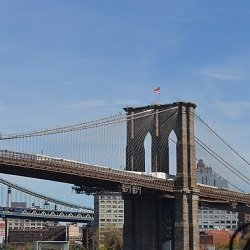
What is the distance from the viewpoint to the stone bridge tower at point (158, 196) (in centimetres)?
6600

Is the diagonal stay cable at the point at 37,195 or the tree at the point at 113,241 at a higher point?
the diagonal stay cable at the point at 37,195

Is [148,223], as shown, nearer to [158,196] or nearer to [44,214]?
[158,196]

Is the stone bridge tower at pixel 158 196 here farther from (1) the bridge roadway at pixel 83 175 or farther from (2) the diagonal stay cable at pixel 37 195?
(2) the diagonal stay cable at pixel 37 195

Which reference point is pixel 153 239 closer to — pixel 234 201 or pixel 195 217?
pixel 195 217

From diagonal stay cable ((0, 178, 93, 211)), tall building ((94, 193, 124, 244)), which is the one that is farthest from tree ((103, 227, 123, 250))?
tall building ((94, 193, 124, 244))

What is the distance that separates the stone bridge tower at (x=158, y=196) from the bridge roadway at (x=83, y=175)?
1663 millimetres

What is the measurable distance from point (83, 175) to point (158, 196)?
42.8 feet

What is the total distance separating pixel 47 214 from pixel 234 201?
318 feet

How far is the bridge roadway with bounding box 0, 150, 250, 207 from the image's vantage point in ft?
168

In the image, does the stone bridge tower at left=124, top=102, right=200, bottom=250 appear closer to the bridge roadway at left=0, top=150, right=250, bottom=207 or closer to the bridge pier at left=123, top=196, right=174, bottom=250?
the bridge pier at left=123, top=196, right=174, bottom=250

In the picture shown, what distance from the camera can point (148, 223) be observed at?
68.8 m

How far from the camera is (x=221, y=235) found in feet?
444

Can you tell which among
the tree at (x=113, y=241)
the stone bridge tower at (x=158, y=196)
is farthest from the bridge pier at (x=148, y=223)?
the tree at (x=113, y=241)

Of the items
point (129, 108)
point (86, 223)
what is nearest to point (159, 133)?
point (129, 108)
